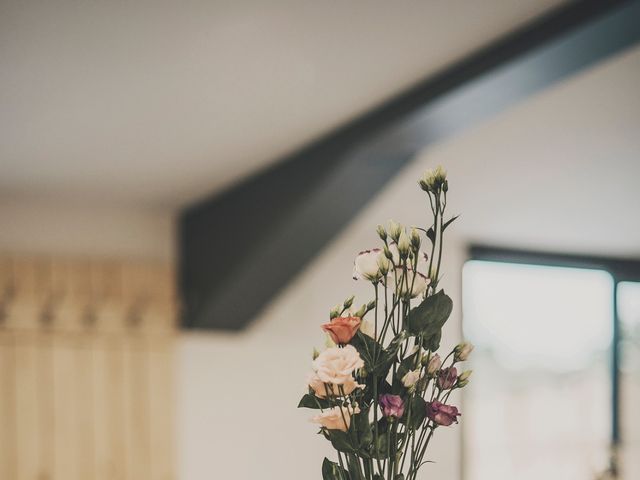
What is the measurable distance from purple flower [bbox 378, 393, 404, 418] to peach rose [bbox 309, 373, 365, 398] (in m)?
0.05

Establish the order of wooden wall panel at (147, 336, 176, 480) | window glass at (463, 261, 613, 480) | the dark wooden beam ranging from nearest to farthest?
the dark wooden beam
wooden wall panel at (147, 336, 176, 480)
window glass at (463, 261, 613, 480)

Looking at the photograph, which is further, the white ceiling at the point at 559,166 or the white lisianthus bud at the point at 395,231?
the white ceiling at the point at 559,166

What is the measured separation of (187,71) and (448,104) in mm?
947

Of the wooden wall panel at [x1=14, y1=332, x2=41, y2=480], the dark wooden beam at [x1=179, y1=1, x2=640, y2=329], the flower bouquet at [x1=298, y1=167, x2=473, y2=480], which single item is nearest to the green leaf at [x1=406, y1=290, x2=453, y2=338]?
the flower bouquet at [x1=298, y1=167, x2=473, y2=480]

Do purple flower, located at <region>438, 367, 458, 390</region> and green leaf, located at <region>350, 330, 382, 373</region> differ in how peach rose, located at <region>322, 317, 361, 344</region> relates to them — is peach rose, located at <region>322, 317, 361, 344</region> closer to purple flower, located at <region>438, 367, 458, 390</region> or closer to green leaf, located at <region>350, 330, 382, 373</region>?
green leaf, located at <region>350, 330, 382, 373</region>

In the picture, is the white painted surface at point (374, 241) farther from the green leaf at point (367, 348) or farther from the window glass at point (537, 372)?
the green leaf at point (367, 348)

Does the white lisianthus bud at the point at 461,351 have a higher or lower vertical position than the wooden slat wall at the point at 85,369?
higher

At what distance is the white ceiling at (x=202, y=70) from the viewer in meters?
2.26

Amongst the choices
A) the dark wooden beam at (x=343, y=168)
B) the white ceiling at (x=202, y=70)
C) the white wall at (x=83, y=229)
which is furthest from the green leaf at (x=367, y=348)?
the white wall at (x=83, y=229)

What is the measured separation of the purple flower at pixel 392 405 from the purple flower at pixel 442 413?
0.18ft

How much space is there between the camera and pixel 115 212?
187 inches

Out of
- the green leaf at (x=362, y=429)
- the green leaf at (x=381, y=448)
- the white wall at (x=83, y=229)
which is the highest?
the white wall at (x=83, y=229)

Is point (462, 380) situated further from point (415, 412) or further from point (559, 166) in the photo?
point (559, 166)

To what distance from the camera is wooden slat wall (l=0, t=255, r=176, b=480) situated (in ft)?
13.8
